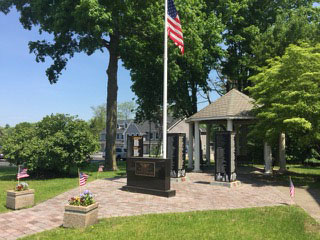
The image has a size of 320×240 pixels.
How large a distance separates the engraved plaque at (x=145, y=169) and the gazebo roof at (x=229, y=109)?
25.6 ft

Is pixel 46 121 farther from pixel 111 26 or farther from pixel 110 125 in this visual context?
pixel 111 26

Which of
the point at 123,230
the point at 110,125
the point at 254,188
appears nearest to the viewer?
the point at 123,230

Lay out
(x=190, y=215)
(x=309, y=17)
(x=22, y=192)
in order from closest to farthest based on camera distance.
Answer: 1. (x=190, y=215)
2. (x=22, y=192)
3. (x=309, y=17)

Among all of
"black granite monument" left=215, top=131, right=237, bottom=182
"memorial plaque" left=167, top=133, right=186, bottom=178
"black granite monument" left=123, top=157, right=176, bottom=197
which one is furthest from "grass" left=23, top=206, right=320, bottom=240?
"memorial plaque" left=167, top=133, right=186, bottom=178

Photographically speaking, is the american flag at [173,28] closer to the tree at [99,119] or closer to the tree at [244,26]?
the tree at [244,26]

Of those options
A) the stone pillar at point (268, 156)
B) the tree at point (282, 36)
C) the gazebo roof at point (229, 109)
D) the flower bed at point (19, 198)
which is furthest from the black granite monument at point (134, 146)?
the tree at point (282, 36)

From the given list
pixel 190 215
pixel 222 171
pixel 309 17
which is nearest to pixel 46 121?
pixel 222 171

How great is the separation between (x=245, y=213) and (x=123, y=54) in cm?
1617

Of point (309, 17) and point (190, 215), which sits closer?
point (190, 215)

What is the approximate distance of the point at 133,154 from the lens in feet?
60.0

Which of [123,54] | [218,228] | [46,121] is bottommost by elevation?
[218,228]

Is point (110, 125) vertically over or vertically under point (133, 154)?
over

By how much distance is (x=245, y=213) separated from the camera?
27.5 feet

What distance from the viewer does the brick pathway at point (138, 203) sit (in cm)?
736
